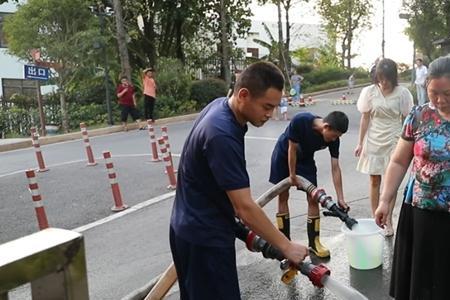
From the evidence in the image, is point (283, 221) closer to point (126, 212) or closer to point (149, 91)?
point (126, 212)

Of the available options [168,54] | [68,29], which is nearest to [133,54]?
[168,54]

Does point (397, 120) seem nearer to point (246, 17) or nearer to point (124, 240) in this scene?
point (124, 240)

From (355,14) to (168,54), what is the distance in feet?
63.0

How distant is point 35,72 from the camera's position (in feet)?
48.1

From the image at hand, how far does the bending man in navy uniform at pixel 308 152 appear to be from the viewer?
433cm

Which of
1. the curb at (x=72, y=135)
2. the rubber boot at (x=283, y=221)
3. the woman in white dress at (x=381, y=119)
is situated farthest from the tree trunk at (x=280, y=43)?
the rubber boot at (x=283, y=221)

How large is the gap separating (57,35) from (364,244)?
1499cm

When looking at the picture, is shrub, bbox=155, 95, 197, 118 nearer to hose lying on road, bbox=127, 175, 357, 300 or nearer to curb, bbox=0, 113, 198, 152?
curb, bbox=0, 113, 198, 152

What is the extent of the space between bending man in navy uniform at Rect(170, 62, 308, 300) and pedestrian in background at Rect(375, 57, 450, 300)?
0.81 metres

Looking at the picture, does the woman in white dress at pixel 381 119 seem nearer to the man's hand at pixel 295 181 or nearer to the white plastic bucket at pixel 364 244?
the white plastic bucket at pixel 364 244

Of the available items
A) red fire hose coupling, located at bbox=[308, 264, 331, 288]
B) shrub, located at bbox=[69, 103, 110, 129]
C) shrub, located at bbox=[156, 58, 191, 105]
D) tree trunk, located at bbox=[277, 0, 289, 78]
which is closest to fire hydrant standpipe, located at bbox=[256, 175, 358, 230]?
red fire hose coupling, located at bbox=[308, 264, 331, 288]

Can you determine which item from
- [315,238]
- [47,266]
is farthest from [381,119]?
[47,266]

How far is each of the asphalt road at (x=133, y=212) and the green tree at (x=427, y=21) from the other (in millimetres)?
14368

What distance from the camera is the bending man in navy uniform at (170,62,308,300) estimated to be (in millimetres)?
2402
